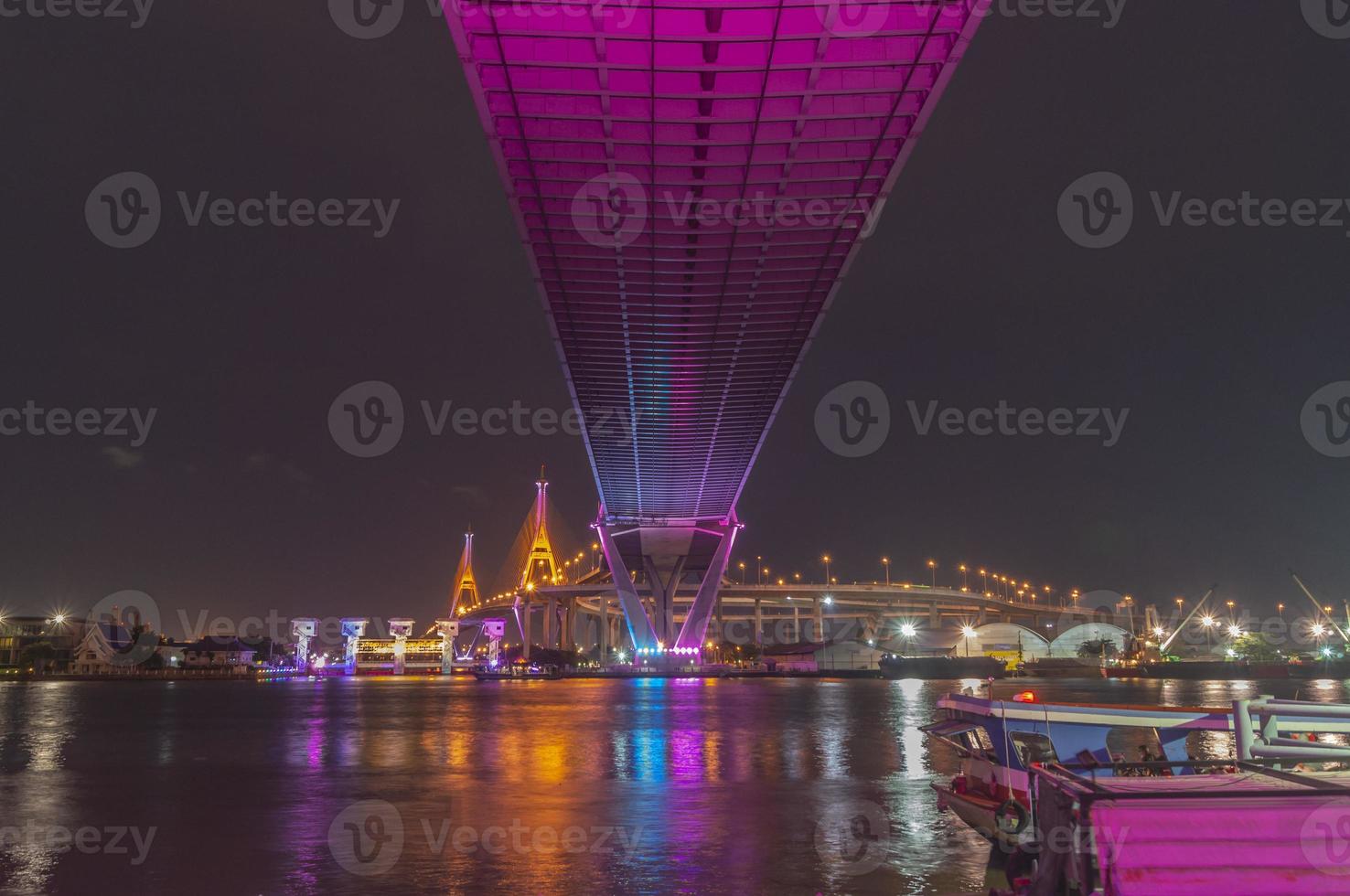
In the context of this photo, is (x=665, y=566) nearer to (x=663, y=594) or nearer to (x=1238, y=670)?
(x=663, y=594)

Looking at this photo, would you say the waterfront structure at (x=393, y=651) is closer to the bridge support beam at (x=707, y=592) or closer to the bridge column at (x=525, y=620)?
the bridge column at (x=525, y=620)

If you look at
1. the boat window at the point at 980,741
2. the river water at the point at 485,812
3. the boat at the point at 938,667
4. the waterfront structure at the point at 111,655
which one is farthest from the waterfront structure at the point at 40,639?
the boat window at the point at 980,741

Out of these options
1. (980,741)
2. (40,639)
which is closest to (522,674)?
(40,639)

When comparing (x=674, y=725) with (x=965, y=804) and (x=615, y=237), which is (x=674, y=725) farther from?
(x=965, y=804)

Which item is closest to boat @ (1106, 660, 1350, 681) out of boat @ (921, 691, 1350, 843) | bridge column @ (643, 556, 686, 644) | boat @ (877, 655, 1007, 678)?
boat @ (877, 655, 1007, 678)

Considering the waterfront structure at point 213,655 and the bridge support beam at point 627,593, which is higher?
the bridge support beam at point 627,593

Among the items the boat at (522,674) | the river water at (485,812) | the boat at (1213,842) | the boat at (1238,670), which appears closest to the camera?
the boat at (1213,842)

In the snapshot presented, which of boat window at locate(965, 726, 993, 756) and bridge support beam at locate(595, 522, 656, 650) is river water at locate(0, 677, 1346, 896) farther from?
bridge support beam at locate(595, 522, 656, 650)

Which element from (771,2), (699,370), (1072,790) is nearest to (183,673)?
(699,370)
